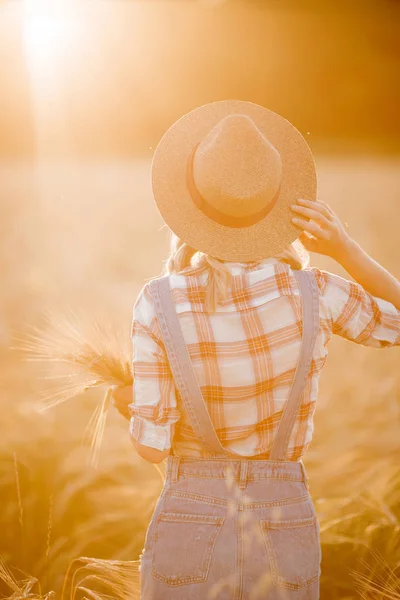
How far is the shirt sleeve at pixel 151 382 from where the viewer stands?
2.87ft

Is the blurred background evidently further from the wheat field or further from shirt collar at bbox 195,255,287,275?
shirt collar at bbox 195,255,287,275

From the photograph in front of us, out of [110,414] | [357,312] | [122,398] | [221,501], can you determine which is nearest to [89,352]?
[122,398]

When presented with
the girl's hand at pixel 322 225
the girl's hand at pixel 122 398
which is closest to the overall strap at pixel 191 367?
the girl's hand at pixel 322 225

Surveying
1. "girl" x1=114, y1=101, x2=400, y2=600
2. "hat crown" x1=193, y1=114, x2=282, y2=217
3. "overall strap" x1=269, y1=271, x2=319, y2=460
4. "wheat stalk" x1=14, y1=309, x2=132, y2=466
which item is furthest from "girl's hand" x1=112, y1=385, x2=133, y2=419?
"hat crown" x1=193, y1=114, x2=282, y2=217

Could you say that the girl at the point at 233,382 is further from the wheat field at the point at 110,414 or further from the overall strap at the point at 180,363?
the wheat field at the point at 110,414

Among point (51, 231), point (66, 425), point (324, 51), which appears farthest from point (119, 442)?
point (324, 51)

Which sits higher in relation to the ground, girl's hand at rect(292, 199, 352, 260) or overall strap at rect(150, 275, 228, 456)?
girl's hand at rect(292, 199, 352, 260)

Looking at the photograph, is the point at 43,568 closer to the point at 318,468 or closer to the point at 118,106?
the point at 318,468

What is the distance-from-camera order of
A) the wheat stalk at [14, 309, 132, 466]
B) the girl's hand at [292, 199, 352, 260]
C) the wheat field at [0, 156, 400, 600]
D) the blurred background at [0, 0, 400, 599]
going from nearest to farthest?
the girl's hand at [292, 199, 352, 260] → the wheat stalk at [14, 309, 132, 466] → the wheat field at [0, 156, 400, 600] → the blurred background at [0, 0, 400, 599]

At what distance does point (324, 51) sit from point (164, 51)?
30.5 inches

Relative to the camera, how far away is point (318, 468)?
7.67 feet

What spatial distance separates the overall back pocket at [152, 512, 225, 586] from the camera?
33.0 inches

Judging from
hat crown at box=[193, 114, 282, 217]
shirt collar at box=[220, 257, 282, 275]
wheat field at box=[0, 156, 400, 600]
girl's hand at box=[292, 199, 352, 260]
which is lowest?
wheat field at box=[0, 156, 400, 600]

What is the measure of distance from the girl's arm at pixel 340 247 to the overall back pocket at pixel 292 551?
1.42 ft
